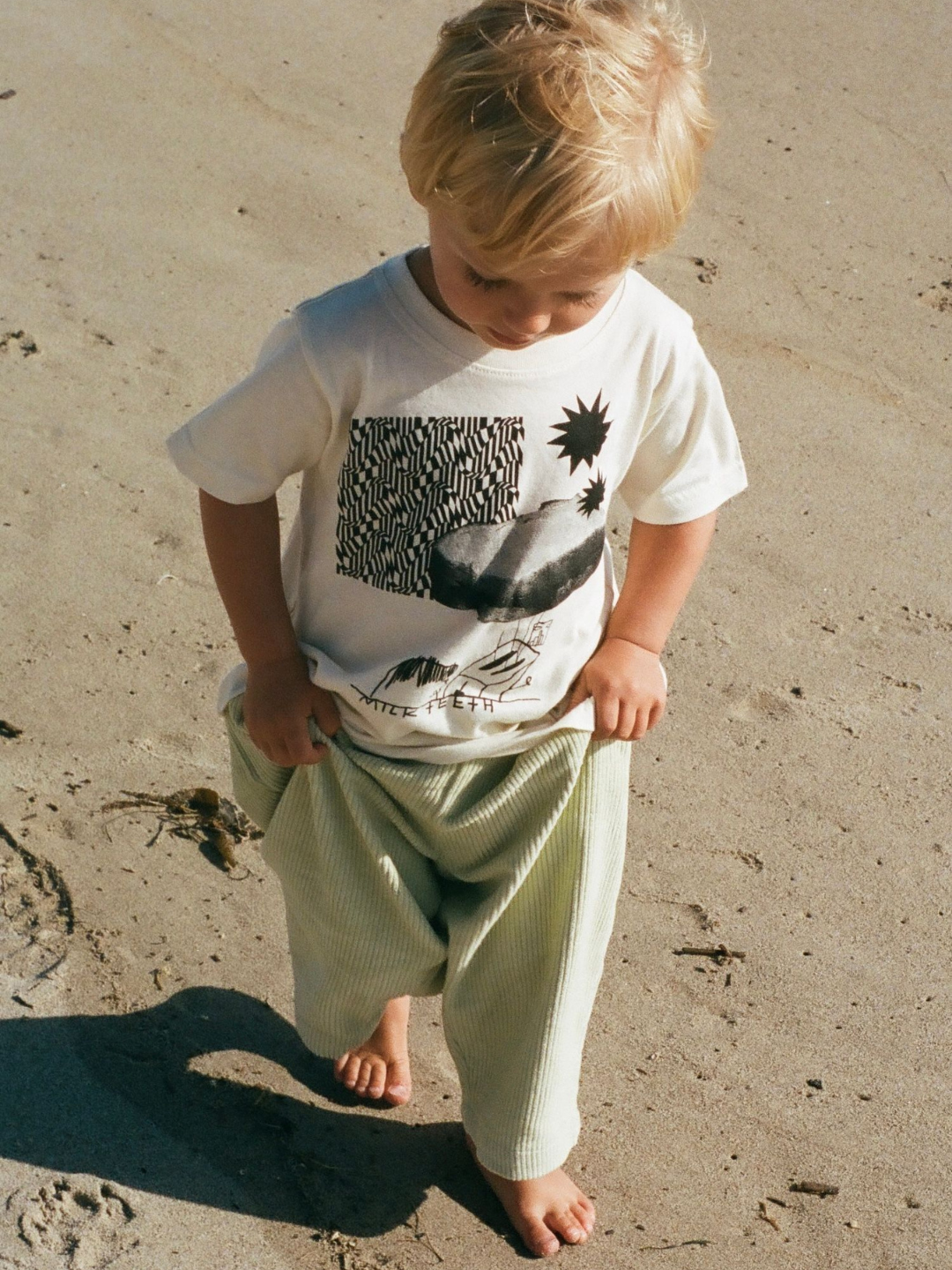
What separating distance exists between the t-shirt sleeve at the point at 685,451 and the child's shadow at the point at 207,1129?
0.98 meters

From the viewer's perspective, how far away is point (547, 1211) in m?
2.08

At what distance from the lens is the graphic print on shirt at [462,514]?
1706 millimetres

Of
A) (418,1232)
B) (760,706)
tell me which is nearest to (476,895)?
(418,1232)

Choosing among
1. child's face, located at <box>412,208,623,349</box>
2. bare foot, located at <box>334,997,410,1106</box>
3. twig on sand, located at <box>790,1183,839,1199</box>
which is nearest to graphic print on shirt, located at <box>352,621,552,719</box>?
child's face, located at <box>412,208,623,349</box>

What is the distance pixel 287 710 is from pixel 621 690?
41 centimetres

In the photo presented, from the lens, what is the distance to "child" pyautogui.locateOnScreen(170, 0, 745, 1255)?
1496 mm

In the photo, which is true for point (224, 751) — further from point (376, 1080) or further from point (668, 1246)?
point (668, 1246)

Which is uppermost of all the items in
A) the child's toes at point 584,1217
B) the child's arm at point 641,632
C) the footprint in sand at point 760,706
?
the child's arm at point 641,632

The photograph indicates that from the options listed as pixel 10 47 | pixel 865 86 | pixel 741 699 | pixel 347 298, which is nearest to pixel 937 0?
pixel 865 86

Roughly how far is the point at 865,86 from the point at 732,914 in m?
3.17

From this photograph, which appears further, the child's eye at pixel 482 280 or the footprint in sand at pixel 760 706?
the footprint in sand at pixel 760 706

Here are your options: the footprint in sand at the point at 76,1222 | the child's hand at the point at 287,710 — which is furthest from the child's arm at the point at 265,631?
the footprint in sand at the point at 76,1222

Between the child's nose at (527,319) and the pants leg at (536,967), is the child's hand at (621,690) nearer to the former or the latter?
the pants leg at (536,967)

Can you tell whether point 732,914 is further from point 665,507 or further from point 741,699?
point 665,507
